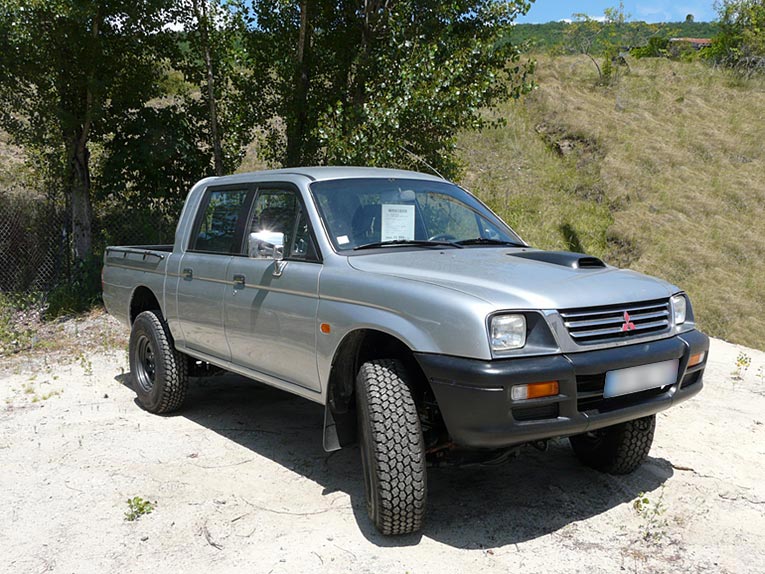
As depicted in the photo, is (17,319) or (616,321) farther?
(17,319)

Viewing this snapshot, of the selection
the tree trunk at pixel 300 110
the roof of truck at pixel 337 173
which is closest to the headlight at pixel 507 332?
the roof of truck at pixel 337 173

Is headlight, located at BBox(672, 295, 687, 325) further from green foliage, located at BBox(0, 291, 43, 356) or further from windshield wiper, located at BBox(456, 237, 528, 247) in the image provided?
green foliage, located at BBox(0, 291, 43, 356)

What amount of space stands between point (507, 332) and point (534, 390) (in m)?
0.28

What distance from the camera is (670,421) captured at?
5.64 meters

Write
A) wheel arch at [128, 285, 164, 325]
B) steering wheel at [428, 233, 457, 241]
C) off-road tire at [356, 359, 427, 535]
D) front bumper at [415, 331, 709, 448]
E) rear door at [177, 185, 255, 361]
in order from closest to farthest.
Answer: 1. front bumper at [415, 331, 709, 448]
2. off-road tire at [356, 359, 427, 535]
3. steering wheel at [428, 233, 457, 241]
4. rear door at [177, 185, 255, 361]
5. wheel arch at [128, 285, 164, 325]

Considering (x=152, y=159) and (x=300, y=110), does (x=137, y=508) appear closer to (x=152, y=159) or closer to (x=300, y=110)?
(x=152, y=159)

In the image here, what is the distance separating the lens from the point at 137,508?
3.92 m

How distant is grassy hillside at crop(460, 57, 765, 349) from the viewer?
47.9ft

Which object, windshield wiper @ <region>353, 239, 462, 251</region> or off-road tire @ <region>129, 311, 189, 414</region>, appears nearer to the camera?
windshield wiper @ <region>353, 239, 462, 251</region>

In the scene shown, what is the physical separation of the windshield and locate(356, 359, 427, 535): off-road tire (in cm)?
99

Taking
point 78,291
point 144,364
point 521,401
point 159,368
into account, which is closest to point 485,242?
point 521,401

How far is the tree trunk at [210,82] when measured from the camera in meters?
10.4

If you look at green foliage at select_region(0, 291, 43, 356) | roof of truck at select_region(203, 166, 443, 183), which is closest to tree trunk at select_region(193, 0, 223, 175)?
green foliage at select_region(0, 291, 43, 356)

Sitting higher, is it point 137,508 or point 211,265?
point 211,265
